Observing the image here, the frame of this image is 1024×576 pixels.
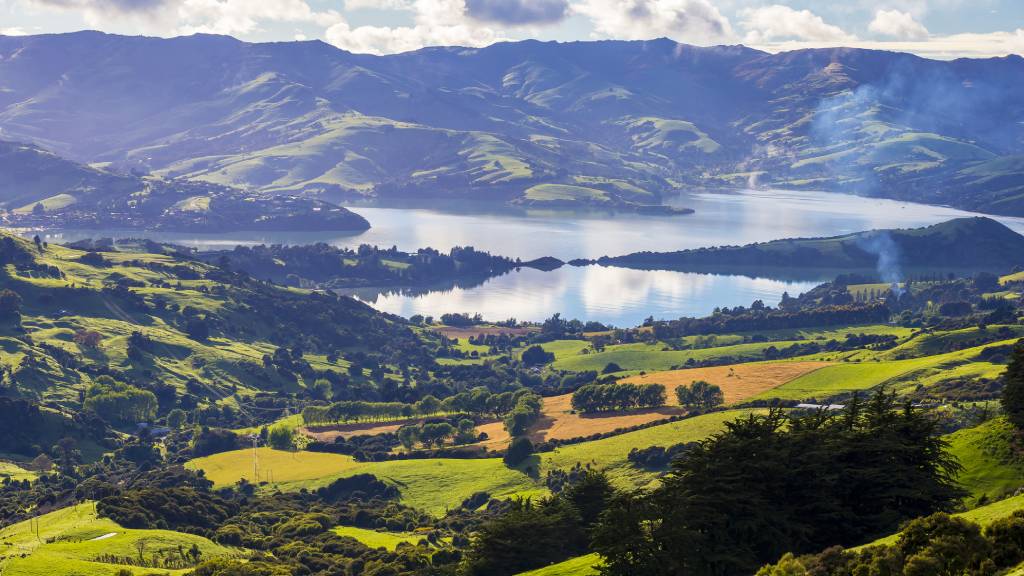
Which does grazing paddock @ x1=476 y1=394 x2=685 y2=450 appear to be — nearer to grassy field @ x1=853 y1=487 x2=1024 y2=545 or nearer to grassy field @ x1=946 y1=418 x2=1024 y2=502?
grassy field @ x1=946 y1=418 x2=1024 y2=502

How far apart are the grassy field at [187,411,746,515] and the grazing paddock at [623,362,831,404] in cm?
2060

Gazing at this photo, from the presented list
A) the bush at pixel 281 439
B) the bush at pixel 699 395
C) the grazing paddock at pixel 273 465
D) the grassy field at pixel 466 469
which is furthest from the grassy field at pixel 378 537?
the bush at pixel 699 395

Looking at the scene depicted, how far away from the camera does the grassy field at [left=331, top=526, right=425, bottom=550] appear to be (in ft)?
297

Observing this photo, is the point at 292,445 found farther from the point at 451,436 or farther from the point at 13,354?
the point at 13,354

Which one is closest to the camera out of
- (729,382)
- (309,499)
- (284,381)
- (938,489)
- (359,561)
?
(938,489)

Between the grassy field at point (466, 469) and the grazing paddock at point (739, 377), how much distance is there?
67.6ft

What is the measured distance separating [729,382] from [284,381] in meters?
85.3

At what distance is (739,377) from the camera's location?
152m

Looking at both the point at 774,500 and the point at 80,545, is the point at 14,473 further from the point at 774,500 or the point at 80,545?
the point at 774,500

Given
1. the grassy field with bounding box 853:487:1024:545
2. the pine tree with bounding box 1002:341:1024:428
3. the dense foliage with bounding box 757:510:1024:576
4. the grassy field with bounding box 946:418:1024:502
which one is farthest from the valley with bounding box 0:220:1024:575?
the dense foliage with bounding box 757:510:1024:576

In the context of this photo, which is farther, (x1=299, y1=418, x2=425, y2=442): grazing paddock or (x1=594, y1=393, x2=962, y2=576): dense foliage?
(x1=299, y1=418, x2=425, y2=442): grazing paddock

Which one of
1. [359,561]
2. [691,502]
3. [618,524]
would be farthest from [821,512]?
[359,561]

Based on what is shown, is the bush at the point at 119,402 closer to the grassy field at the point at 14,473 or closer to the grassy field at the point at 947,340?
the grassy field at the point at 14,473

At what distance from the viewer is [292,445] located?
471 ft
